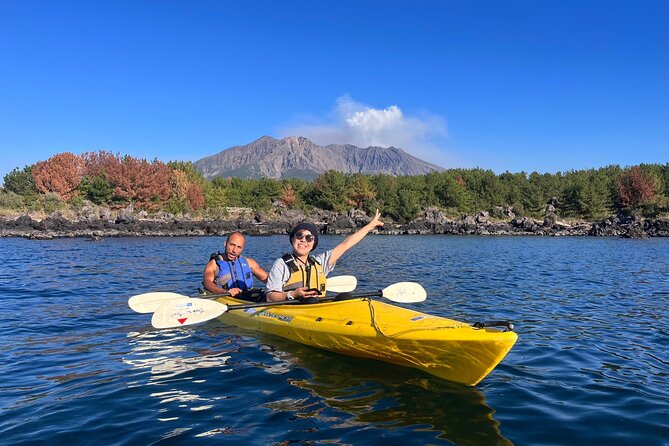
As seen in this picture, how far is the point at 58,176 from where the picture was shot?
177ft

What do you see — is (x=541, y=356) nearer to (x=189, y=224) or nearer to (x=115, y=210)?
(x=189, y=224)

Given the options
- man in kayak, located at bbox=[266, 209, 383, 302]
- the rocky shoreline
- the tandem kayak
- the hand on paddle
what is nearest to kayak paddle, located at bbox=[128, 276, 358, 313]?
man in kayak, located at bbox=[266, 209, 383, 302]

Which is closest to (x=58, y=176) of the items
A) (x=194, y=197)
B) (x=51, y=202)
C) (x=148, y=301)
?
(x=51, y=202)

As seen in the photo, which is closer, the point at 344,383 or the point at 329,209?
the point at 344,383

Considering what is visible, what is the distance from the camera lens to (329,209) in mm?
63719

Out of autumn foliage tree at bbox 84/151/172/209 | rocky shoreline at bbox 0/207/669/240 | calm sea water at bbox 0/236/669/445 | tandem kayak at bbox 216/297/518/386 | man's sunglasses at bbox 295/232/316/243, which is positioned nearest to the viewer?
calm sea water at bbox 0/236/669/445

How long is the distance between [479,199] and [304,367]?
6430 centimetres

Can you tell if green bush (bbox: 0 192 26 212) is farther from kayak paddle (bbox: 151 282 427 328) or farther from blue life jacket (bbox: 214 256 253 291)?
kayak paddle (bbox: 151 282 427 328)

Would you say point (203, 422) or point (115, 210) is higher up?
point (115, 210)

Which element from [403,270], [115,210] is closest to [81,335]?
[403,270]

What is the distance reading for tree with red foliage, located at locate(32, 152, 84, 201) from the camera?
53.7m

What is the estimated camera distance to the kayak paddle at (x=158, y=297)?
8562 millimetres

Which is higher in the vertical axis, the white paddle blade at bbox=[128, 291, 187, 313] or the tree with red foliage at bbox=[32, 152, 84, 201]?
the tree with red foliage at bbox=[32, 152, 84, 201]

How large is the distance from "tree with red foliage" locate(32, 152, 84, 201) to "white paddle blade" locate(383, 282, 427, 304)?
184 ft
